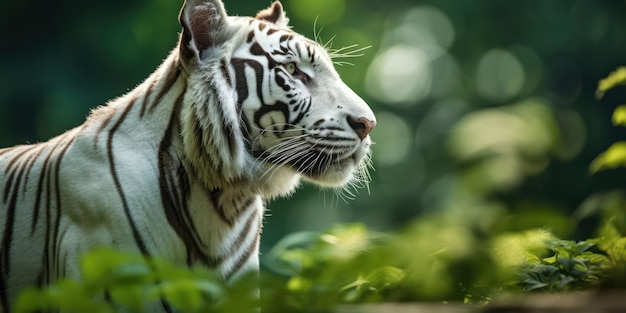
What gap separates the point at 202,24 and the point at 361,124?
0.70m

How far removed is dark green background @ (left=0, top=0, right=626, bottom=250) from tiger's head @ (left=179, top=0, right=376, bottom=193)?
5904mm

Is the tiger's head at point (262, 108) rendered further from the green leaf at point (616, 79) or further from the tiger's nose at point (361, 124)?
the green leaf at point (616, 79)

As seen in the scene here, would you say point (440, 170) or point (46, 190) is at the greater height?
point (46, 190)

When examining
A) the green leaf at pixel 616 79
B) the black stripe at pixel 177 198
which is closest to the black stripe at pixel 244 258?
the black stripe at pixel 177 198

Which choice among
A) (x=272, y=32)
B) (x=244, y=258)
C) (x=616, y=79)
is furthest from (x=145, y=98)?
(x=616, y=79)

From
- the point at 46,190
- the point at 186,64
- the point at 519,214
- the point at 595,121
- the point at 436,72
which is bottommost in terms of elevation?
the point at 519,214

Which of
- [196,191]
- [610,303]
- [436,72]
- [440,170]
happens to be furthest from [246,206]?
[436,72]

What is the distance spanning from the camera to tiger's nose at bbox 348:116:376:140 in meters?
3.10

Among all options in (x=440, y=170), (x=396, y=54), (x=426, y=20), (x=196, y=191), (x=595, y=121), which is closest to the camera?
(x=440, y=170)

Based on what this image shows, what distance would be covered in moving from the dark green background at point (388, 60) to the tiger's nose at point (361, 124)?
599 cm

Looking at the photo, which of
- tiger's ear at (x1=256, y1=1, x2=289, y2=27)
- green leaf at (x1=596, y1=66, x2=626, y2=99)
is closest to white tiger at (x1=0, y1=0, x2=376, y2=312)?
tiger's ear at (x1=256, y1=1, x2=289, y2=27)

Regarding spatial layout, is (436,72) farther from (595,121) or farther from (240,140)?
(240,140)

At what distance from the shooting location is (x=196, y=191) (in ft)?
9.85

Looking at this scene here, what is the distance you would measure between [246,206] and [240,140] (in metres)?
0.27
